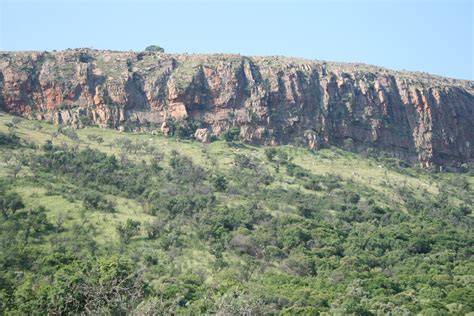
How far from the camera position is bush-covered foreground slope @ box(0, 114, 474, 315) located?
41.8 m

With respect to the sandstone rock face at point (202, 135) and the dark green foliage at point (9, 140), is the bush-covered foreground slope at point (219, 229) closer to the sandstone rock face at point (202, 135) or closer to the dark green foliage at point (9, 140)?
the dark green foliage at point (9, 140)

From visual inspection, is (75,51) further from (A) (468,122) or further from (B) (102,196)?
(A) (468,122)

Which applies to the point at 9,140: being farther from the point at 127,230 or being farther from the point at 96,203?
the point at 127,230

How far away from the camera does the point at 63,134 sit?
8212 centimetres

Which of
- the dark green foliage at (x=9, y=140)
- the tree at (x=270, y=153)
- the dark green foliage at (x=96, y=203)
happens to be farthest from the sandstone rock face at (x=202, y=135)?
the dark green foliage at (x=96, y=203)

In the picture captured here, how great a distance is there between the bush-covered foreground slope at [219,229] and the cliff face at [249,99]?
4.11 m

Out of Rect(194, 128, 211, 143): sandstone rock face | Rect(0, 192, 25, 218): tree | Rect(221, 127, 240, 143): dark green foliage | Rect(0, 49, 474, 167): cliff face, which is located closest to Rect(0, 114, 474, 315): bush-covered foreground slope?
Rect(0, 192, 25, 218): tree

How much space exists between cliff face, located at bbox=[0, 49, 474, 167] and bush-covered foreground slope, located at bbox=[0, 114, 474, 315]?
13.5ft

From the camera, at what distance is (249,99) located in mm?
93812

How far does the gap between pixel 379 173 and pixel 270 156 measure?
46.7ft

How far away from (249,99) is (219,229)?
3678cm

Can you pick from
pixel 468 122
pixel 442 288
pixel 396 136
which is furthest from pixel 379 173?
pixel 442 288

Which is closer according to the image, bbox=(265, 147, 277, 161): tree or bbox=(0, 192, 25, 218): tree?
bbox=(0, 192, 25, 218): tree

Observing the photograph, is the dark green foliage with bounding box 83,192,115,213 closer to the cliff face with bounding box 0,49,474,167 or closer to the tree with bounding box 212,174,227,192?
the tree with bounding box 212,174,227,192
